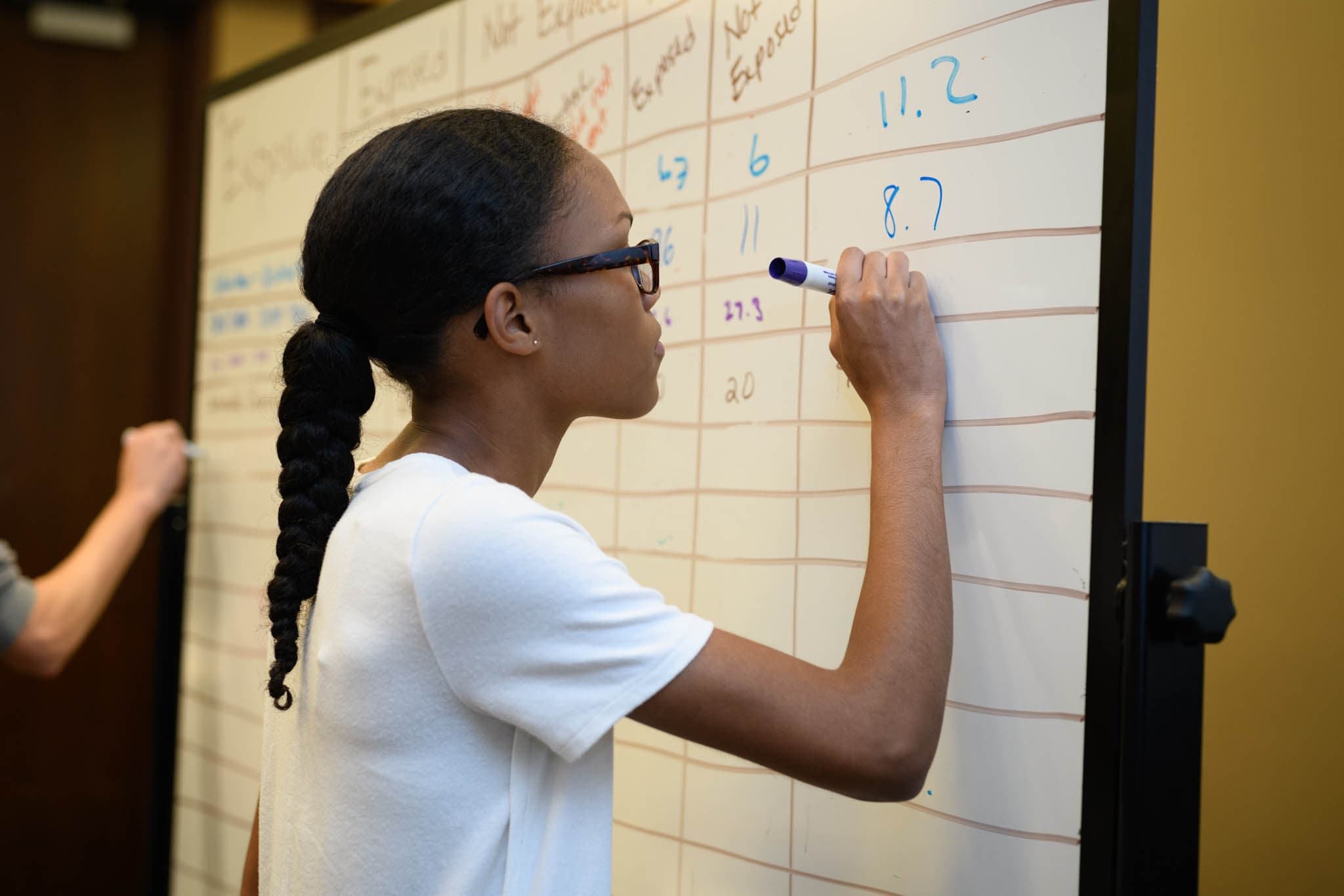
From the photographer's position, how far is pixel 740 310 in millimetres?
1085

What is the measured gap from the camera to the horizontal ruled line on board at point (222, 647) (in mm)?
1693

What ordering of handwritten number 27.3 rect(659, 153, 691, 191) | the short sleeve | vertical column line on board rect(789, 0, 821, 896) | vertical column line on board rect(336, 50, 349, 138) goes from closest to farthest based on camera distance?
the short sleeve → vertical column line on board rect(789, 0, 821, 896) → handwritten number 27.3 rect(659, 153, 691, 191) → vertical column line on board rect(336, 50, 349, 138)

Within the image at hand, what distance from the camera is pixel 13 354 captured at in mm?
2314

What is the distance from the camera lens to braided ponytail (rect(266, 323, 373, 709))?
0.83 m

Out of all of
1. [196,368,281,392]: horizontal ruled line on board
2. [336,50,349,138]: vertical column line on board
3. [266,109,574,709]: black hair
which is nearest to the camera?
[266,109,574,709]: black hair

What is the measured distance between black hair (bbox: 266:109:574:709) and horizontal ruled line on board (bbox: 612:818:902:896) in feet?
1.25

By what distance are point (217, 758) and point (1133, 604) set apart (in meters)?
1.48

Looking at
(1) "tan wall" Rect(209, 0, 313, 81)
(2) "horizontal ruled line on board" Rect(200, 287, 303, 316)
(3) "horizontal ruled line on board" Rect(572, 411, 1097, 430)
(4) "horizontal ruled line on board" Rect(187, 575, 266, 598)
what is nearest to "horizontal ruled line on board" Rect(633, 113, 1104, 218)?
(3) "horizontal ruled line on board" Rect(572, 411, 1097, 430)

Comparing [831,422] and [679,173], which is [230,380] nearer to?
[679,173]

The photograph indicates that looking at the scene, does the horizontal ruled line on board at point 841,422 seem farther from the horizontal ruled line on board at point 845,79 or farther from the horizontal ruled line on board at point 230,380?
the horizontal ruled line on board at point 230,380

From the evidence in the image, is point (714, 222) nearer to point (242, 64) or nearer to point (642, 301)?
point (642, 301)

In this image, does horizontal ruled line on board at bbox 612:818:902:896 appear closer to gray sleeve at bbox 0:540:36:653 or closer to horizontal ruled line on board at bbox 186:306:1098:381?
horizontal ruled line on board at bbox 186:306:1098:381

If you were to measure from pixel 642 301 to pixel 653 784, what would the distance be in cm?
53

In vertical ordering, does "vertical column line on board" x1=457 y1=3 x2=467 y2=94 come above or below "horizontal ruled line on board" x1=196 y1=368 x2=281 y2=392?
above
